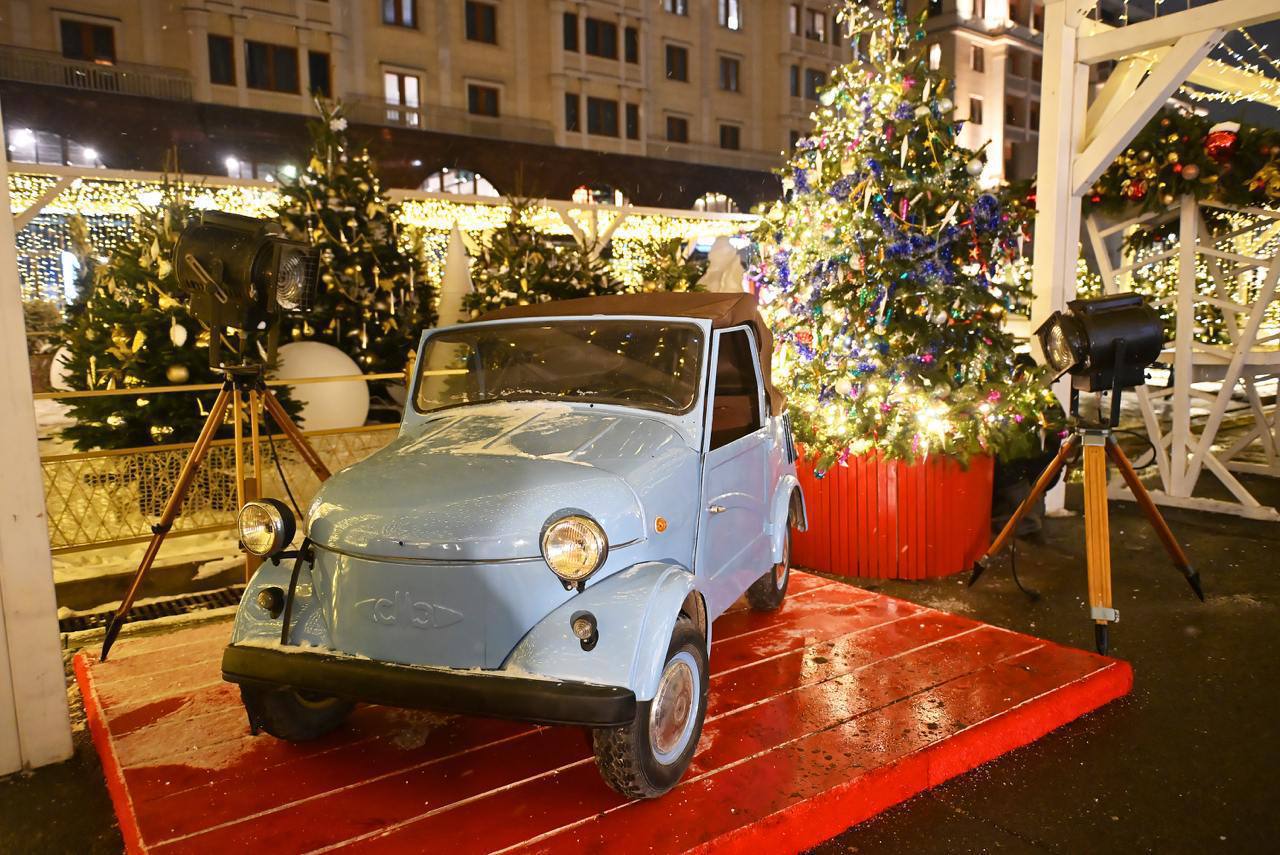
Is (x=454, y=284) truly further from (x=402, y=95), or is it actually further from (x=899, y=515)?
(x=402, y=95)

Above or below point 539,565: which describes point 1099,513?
below

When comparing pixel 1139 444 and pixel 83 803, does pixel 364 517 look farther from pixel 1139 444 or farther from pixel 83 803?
pixel 1139 444

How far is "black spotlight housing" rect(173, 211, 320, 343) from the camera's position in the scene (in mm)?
4164

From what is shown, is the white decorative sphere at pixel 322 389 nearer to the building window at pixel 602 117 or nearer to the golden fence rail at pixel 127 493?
the golden fence rail at pixel 127 493

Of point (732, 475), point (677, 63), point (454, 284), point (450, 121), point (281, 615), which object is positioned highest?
point (677, 63)

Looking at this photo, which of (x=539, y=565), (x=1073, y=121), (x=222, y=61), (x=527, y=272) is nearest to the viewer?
(x=539, y=565)

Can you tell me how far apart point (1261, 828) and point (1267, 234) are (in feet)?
26.2

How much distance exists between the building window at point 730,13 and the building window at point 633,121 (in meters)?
5.39

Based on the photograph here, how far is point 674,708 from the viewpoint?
288 cm

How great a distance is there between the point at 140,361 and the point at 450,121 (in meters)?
20.3

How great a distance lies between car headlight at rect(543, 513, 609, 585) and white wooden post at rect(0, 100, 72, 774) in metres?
2.08

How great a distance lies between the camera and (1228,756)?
3.29 metres

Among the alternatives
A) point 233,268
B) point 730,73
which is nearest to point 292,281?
point 233,268

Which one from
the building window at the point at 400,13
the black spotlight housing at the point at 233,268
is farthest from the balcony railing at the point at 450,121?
the black spotlight housing at the point at 233,268
